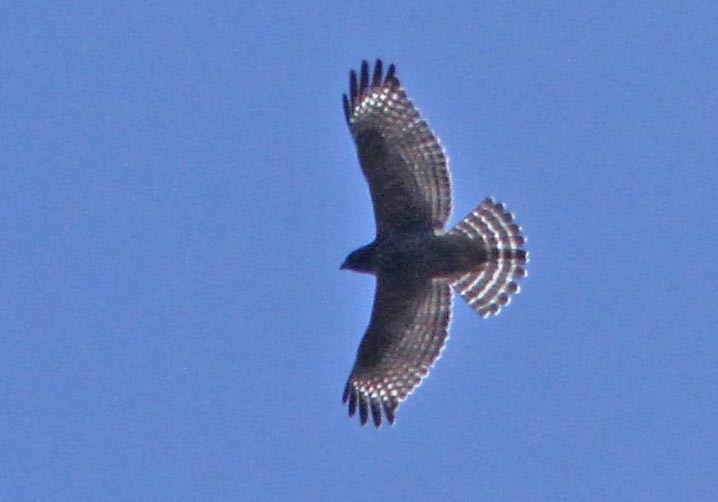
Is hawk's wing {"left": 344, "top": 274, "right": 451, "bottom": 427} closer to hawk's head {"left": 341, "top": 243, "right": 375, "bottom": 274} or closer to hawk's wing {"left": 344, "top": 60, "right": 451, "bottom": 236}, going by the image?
hawk's head {"left": 341, "top": 243, "right": 375, "bottom": 274}

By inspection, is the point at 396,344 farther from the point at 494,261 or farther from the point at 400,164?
the point at 400,164

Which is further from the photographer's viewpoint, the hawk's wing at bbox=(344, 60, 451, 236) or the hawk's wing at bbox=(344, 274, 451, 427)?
the hawk's wing at bbox=(344, 274, 451, 427)

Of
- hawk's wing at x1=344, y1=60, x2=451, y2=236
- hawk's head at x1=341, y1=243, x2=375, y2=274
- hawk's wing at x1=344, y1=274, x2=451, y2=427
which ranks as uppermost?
hawk's wing at x1=344, y1=60, x2=451, y2=236

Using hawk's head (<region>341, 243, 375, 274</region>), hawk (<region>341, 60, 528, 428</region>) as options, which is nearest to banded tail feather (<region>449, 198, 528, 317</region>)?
hawk (<region>341, 60, 528, 428</region>)

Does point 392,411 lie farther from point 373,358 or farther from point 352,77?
point 352,77


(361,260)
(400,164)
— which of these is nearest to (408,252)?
(361,260)

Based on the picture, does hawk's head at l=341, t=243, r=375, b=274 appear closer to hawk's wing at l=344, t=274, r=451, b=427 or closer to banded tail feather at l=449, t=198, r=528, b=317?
hawk's wing at l=344, t=274, r=451, b=427

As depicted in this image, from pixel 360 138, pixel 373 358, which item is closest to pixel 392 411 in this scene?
pixel 373 358

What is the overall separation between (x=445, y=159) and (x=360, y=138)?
0.78 metres

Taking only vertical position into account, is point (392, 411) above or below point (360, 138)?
below

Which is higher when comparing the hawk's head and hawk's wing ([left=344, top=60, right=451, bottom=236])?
hawk's wing ([left=344, top=60, right=451, bottom=236])

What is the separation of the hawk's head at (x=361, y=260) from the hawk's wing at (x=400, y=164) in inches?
7.2

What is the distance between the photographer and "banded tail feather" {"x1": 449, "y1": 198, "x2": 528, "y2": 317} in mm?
30797

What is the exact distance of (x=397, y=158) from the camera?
3058 centimetres
